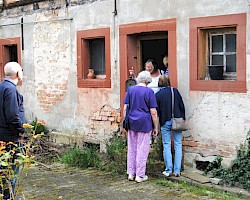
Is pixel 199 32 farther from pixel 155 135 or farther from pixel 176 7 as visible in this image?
pixel 155 135

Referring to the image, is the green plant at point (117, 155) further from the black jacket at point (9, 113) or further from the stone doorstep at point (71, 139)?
the black jacket at point (9, 113)

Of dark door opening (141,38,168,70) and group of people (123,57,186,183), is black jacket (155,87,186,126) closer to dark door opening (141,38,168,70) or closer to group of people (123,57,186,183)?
group of people (123,57,186,183)

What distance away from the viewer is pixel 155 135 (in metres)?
7.95

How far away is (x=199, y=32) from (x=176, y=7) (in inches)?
26.2

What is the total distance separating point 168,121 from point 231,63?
145 centimetres

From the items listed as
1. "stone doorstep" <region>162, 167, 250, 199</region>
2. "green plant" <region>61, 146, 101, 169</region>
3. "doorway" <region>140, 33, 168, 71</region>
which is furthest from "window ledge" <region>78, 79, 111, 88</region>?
"stone doorstep" <region>162, 167, 250, 199</region>

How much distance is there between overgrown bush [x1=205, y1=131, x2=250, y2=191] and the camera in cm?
704

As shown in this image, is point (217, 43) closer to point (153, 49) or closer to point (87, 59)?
point (153, 49)

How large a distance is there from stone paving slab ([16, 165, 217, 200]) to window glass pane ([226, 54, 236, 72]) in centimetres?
225

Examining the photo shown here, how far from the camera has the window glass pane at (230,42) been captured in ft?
25.3

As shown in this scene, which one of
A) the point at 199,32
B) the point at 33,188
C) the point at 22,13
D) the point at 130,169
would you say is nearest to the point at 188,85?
the point at 199,32

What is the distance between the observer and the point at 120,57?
937cm

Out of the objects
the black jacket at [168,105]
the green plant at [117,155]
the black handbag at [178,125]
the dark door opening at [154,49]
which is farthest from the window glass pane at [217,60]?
the green plant at [117,155]

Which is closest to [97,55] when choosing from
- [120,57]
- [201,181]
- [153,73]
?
[120,57]
